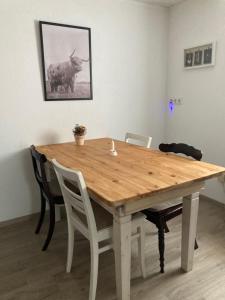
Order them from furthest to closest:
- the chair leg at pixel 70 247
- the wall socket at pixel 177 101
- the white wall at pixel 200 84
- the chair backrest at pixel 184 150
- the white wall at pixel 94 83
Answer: the wall socket at pixel 177 101 < the white wall at pixel 200 84 < the white wall at pixel 94 83 < the chair backrest at pixel 184 150 < the chair leg at pixel 70 247

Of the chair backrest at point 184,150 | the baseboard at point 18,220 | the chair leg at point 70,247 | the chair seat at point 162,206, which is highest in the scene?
the chair backrest at point 184,150

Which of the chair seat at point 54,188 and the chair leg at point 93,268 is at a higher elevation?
the chair seat at point 54,188

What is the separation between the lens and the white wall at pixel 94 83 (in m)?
2.30

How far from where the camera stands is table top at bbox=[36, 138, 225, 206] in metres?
1.31

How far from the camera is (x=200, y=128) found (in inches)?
115

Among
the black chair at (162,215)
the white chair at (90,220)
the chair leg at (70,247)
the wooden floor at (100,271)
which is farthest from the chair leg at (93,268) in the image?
the black chair at (162,215)

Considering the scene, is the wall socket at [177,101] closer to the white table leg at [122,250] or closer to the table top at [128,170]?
the table top at [128,170]

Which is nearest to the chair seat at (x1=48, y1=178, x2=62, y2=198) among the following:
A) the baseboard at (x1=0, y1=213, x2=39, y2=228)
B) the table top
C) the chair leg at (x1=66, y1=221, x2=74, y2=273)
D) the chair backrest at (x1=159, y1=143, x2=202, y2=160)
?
A: the table top

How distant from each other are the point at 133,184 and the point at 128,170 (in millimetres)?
283

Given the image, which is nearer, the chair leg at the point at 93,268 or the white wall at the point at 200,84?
the chair leg at the point at 93,268

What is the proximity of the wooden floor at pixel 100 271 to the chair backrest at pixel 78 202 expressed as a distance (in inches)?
17.3

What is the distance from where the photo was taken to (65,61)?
252cm

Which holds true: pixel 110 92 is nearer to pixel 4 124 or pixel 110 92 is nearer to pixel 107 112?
pixel 107 112

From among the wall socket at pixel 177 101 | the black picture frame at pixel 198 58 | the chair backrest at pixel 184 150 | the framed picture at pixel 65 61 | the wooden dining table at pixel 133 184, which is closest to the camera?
the wooden dining table at pixel 133 184
